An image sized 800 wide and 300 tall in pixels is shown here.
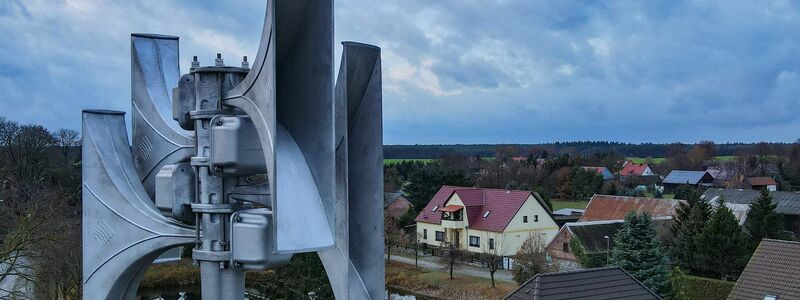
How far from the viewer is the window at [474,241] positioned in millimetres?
31016

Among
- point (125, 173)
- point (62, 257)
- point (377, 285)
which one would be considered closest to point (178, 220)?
point (125, 173)

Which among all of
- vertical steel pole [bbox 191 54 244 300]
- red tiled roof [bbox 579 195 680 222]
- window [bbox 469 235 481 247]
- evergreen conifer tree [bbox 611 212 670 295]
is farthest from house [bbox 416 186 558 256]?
vertical steel pole [bbox 191 54 244 300]

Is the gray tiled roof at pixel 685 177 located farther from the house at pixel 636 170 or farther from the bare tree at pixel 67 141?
the bare tree at pixel 67 141

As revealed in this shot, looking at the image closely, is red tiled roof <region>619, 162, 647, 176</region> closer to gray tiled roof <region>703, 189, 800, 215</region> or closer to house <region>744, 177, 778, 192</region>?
house <region>744, 177, 778, 192</region>

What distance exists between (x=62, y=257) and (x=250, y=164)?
14.3 metres

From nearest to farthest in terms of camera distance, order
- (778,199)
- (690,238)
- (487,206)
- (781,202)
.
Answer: (690,238), (487,206), (781,202), (778,199)

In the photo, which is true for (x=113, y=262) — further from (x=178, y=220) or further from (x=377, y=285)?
(x=377, y=285)

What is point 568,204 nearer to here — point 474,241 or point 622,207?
point 622,207

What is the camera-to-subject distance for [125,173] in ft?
16.5

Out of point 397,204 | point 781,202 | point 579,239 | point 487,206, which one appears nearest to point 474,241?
point 487,206

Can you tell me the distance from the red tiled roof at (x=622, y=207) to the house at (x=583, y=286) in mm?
18718

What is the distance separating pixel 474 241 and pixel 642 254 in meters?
12.0

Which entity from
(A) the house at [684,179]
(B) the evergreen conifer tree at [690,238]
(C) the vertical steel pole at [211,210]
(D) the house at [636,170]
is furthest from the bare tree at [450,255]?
(D) the house at [636,170]

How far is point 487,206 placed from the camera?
3184cm
